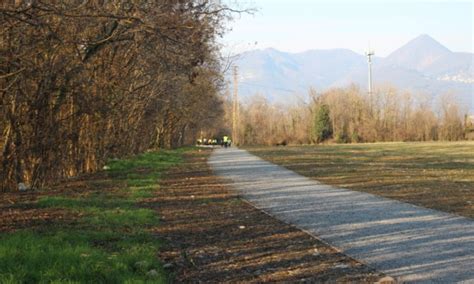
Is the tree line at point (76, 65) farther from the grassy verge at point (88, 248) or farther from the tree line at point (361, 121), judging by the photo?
the tree line at point (361, 121)

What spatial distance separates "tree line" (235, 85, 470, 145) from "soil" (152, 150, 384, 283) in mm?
94218

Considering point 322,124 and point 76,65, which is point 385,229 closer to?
point 76,65

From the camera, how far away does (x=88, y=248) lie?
774 cm

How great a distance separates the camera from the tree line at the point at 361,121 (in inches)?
4045

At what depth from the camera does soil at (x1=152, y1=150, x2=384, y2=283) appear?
263 inches

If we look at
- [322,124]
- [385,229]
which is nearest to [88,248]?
[385,229]

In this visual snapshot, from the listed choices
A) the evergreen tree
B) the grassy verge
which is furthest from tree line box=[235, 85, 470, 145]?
the grassy verge

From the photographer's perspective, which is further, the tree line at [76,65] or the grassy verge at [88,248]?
the tree line at [76,65]

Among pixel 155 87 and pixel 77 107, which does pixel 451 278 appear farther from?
pixel 155 87

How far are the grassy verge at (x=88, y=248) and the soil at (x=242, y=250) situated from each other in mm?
366

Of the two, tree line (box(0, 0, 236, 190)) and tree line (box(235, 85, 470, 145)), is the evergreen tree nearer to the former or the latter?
tree line (box(235, 85, 470, 145))

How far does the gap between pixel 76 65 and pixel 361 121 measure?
311 ft

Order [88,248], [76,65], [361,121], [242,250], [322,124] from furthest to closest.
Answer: [322,124], [361,121], [76,65], [242,250], [88,248]

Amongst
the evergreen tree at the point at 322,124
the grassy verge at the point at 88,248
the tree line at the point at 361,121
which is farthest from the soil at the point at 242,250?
the evergreen tree at the point at 322,124
